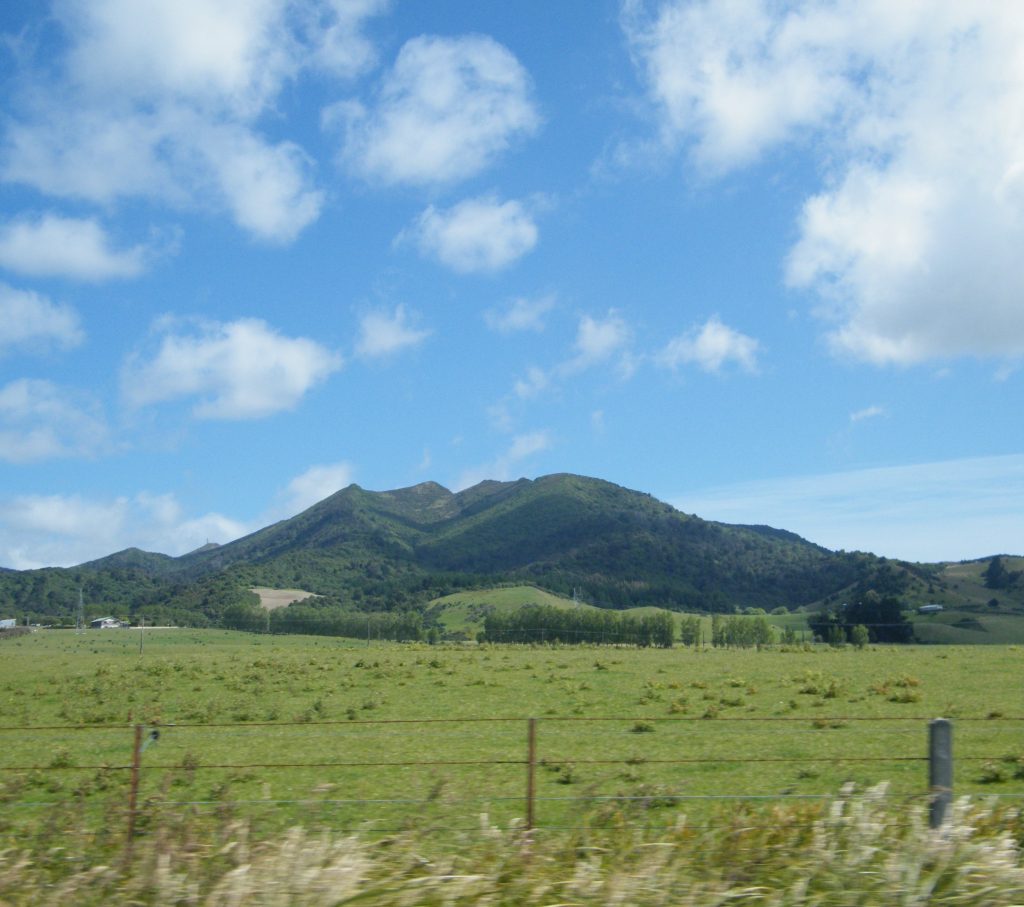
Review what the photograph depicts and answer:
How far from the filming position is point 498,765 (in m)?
17.3

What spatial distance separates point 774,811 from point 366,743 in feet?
44.9

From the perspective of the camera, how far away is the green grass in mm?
11758

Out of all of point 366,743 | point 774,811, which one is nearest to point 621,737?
point 366,743

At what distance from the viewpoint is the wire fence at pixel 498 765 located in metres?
12.4

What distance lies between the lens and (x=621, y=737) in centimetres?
2022

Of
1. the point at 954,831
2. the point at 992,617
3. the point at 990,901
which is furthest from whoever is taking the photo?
the point at 992,617

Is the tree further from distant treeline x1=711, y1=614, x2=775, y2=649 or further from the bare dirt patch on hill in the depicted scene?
the bare dirt patch on hill

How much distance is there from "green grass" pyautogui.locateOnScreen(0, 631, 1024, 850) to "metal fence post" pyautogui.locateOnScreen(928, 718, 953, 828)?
584 millimetres

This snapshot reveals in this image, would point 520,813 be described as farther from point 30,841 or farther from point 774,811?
point 30,841

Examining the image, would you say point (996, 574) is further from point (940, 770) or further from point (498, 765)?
point (940, 770)

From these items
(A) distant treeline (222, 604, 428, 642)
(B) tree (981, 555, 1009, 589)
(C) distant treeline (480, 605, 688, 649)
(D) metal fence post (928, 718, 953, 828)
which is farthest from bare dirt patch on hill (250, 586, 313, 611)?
(D) metal fence post (928, 718, 953, 828)

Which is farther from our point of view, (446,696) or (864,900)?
(446,696)

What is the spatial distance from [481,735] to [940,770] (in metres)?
14.0

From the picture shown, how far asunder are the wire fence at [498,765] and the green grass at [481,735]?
0.08 metres
